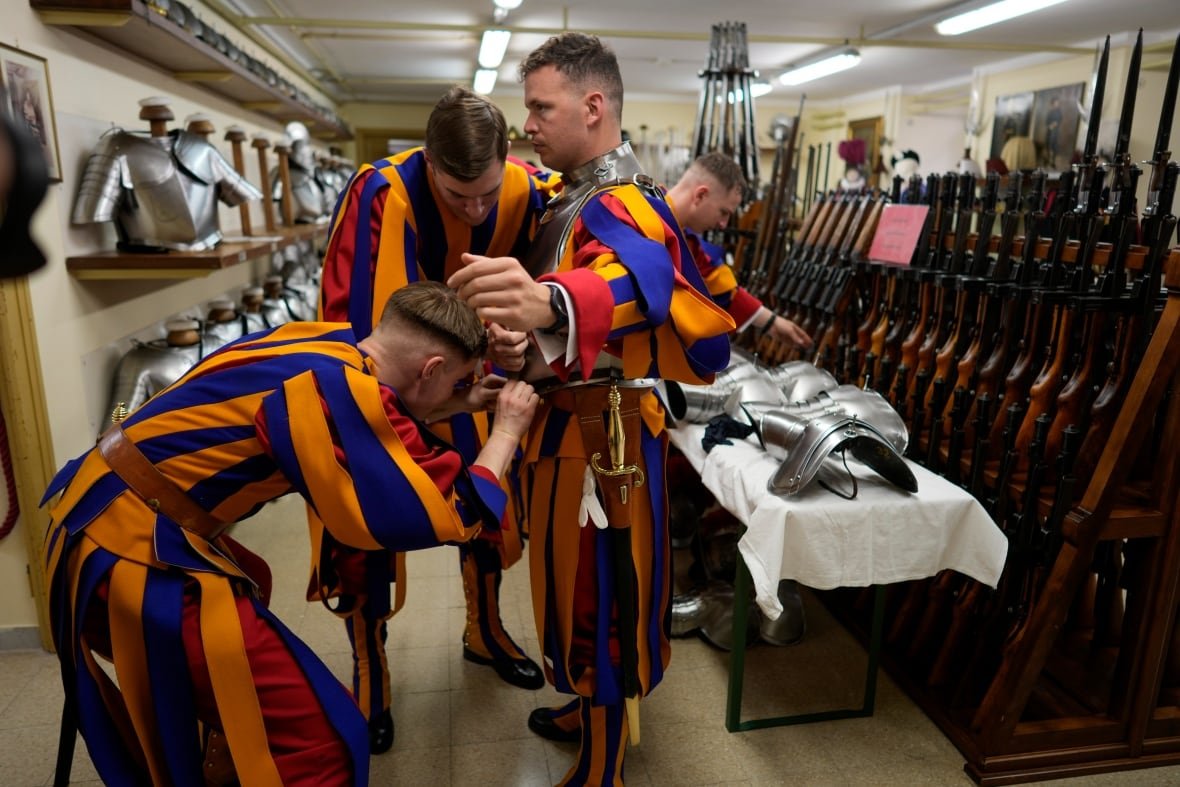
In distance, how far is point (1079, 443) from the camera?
189cm

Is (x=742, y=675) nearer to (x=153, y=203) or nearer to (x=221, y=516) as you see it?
(x=221, y=516)

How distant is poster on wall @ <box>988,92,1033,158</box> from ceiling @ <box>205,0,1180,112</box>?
439mm

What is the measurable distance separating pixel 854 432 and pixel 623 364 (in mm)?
724

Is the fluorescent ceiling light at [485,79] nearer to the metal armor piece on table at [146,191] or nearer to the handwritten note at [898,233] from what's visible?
the metal armor piece on table at [146,191]

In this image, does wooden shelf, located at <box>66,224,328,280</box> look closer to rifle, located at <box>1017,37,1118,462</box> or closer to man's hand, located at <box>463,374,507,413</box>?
man's hand, located at <box>463,374,507,413</box>

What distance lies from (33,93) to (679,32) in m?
6.89

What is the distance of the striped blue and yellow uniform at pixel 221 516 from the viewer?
1.19 meters

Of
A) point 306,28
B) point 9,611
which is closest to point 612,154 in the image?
point 9,611

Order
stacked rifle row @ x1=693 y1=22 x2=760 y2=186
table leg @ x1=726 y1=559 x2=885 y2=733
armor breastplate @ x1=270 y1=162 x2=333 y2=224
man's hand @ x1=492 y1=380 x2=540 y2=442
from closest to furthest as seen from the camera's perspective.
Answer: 1. man's hand @ x1=492 y1=380 x2=540 y2=442
2. table leg @ x1=726 y1=559 x2=885 y2=733
3. stacked rifle row @ x1=693 y1=22 x2=760 y2=186
4. armor breastplate @ x1=270 y1=162 x2=333 y2=224

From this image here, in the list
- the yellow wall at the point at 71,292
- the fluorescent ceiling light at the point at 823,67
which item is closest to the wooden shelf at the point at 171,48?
the yellow wall at the point at 71,292

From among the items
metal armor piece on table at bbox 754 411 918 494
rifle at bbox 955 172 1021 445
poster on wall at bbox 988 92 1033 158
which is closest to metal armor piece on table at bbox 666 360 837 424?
rifle at bbox 955 172 1021 445

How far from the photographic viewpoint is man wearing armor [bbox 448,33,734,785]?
130 cm

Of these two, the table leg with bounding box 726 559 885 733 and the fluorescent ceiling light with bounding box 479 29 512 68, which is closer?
the table leg with bounding box 726 559 885 733

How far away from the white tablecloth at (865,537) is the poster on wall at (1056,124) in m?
7.98
